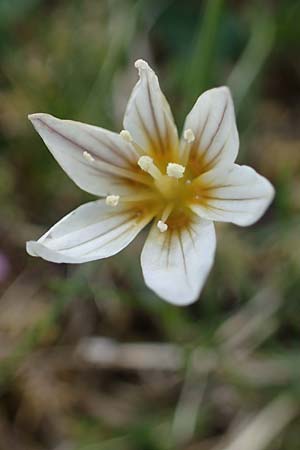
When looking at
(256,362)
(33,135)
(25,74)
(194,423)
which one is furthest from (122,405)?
(25,74)

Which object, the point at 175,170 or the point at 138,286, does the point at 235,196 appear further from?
the point at 138,286

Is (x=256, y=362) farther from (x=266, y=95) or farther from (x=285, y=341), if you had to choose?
(x=266, y=95)

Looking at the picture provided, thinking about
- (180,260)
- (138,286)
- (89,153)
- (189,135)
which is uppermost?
(189,135)

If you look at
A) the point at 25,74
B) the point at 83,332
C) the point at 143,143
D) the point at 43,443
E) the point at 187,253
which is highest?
the point at 25,74

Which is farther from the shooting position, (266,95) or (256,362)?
(266,95)

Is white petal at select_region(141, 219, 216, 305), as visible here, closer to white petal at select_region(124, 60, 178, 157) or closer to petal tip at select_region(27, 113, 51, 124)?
white petal at select_region(124, 60, 178, 157)

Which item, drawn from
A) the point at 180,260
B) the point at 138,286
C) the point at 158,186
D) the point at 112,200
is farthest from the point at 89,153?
the point at 138,286

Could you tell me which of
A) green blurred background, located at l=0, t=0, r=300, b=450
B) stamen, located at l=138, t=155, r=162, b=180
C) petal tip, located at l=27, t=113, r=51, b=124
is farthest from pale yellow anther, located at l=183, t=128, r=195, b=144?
green blurred background, located at l=0, t=0, r=300, b=450
